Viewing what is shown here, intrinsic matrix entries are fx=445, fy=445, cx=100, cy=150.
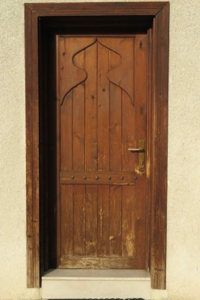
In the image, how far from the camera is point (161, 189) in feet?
12.6

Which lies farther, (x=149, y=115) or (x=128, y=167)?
(x=128, y=167)

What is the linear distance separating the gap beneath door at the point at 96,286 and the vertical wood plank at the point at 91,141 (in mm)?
280

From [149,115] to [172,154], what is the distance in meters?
0.41

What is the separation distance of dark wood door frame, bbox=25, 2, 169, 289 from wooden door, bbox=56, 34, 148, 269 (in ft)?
0.58

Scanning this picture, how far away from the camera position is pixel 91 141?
4.05m

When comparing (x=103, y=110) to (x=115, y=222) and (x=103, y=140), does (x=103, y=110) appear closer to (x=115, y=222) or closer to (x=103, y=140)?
(x=103, y=140)

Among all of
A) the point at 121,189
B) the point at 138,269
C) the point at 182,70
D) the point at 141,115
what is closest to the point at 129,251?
the point at 138,269

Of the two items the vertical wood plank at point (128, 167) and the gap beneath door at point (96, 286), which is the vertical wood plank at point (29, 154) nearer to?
the gap beneath door at point (96, 286)

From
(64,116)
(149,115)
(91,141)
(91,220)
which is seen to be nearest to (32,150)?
(64,116)

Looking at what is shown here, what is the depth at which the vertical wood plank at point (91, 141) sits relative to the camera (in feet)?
13.2

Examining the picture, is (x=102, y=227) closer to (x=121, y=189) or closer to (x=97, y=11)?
(x=121, y=189)

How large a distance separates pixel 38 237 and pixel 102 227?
0.60 meters

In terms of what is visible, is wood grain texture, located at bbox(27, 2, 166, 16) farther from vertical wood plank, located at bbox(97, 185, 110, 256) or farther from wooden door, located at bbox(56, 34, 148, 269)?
vertical wood plank, located at bbox(97, 185, 110, 256)

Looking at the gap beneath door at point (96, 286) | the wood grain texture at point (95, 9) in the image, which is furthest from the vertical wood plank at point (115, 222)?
the wood grain texture at point (95, 9)
